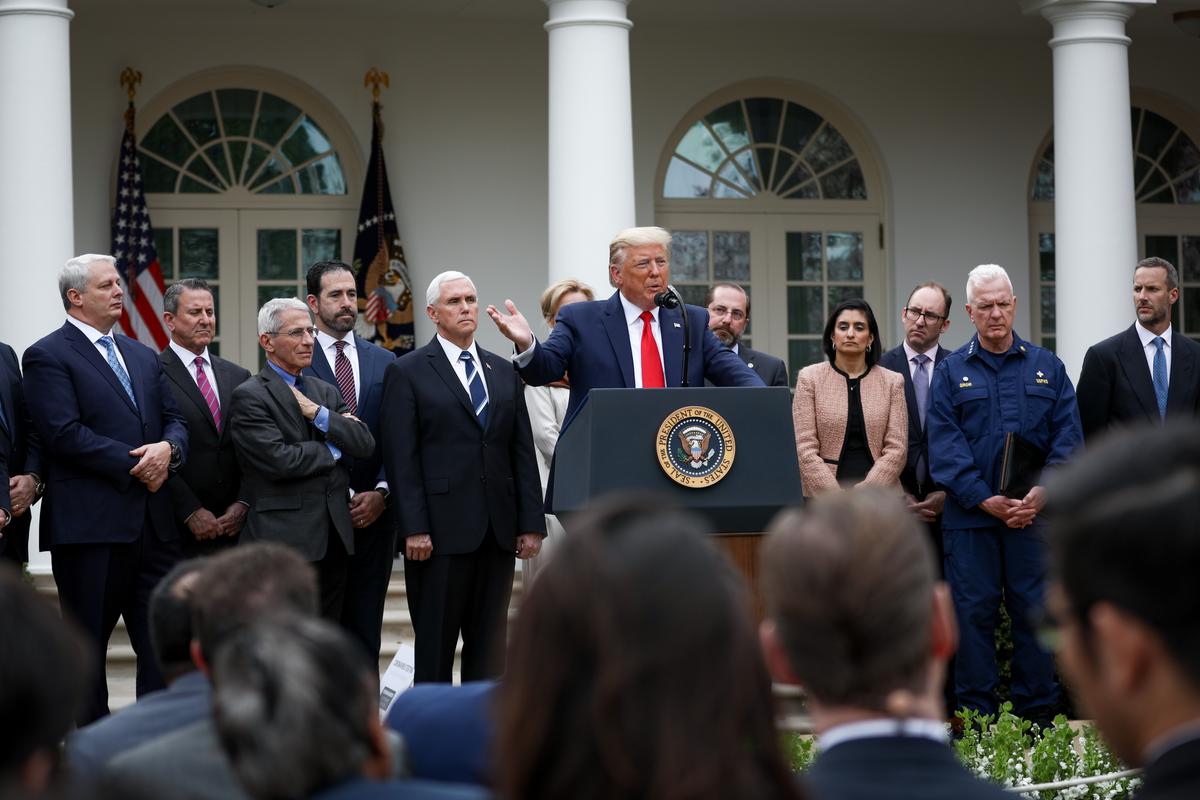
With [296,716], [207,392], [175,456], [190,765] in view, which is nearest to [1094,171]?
[207,392]

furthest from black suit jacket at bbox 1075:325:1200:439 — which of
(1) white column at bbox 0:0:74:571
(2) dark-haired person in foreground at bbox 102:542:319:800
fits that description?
(2) dark-haired person in foreground at bbox 102:542:319:800

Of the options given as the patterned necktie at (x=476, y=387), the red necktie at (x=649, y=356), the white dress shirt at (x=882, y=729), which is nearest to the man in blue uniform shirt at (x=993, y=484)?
the red necktie at (x=649, y=356)

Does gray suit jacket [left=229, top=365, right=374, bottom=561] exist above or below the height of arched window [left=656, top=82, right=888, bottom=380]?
below

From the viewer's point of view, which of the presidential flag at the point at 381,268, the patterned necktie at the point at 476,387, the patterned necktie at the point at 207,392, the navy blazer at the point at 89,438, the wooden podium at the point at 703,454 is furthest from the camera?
the presidential flag at the point at 381,268

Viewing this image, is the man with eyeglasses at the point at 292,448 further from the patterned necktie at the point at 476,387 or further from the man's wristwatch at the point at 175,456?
the patterned necktie at the point at 476,387

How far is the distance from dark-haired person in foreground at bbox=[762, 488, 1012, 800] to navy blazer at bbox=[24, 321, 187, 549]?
497 centimetres

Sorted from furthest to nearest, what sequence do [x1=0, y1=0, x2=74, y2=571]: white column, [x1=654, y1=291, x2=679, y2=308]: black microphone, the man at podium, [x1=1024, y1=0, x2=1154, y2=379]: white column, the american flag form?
the american flag, [x1=1024, y1=0, x2=1154, y2=379]: white column, [x1=0, y1=0, x2=74, y2=571]: white column, the man at podium, [x1=654, y1=291, x2=679, y2=308]: black microphone

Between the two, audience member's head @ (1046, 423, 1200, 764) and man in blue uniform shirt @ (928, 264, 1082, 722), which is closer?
audience member's head @ (1046, 423, 1200, 764)

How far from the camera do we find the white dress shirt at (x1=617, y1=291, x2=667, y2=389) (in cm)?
597

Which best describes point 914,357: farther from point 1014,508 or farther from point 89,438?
point 89,438

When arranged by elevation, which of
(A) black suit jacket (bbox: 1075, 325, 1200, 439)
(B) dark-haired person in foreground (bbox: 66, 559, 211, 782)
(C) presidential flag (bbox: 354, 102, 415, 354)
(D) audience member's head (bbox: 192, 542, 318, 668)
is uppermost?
(C) presidential flag (bbox: 354, 102, 415, 354)

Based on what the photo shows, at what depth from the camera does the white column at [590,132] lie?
349 inches

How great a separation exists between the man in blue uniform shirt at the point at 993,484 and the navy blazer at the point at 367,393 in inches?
97.4

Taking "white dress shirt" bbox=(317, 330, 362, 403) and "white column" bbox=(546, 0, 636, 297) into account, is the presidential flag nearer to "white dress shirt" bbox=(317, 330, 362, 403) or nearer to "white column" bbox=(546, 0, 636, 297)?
"white column" bbox=(546, 0, 636, 297)
